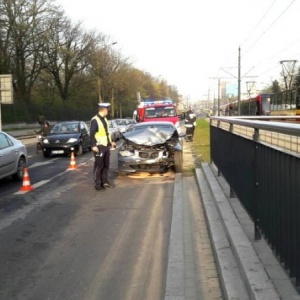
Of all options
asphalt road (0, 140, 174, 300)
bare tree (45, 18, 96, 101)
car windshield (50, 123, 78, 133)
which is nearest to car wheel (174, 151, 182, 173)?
asphalt road (0, 140, 174, 300)

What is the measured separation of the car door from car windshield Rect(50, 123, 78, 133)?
8719 mm

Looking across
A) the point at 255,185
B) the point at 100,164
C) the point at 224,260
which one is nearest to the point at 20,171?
the point at 100,164

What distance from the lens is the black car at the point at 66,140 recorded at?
18375mm

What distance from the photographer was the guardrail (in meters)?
3.25

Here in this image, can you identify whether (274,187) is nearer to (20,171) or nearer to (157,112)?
(20,171)

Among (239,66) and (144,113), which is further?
(239,66)

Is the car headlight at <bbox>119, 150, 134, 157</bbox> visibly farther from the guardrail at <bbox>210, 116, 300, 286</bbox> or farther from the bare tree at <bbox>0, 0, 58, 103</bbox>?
the bare tree at <bbox>0, 0, 58, 103</bbox>

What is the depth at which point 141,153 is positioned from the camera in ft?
38.2

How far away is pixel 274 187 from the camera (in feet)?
12.8

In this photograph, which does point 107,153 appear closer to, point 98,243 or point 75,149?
point 98,243

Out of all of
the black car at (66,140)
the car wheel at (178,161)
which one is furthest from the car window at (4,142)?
the black car at (66,140)

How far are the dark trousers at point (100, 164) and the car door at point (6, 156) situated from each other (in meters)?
2.23

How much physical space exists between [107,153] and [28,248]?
446cm

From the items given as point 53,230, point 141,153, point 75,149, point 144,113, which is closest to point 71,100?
point 144,113
